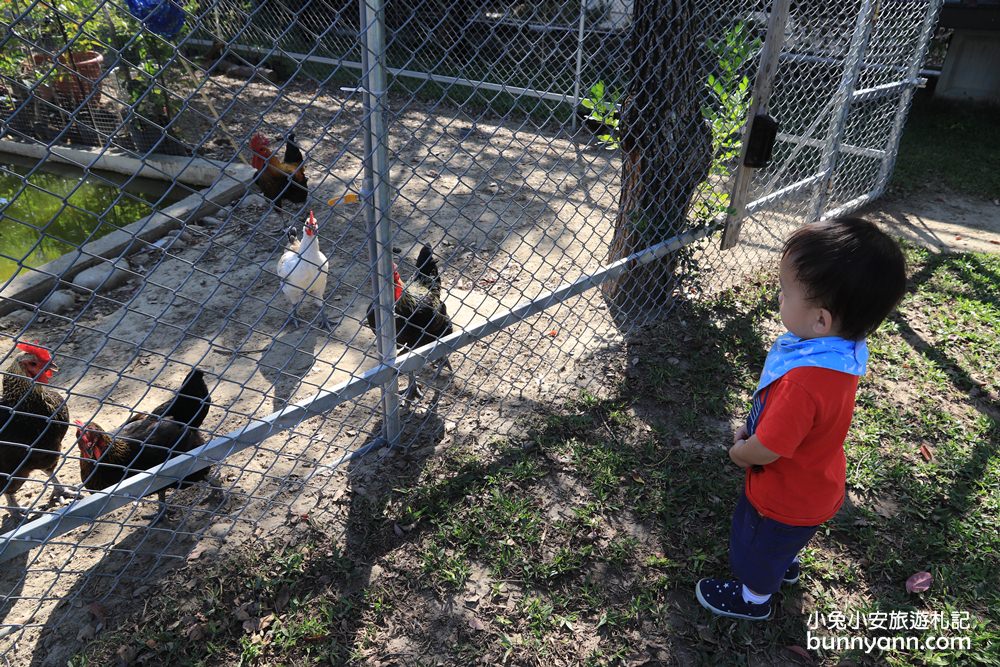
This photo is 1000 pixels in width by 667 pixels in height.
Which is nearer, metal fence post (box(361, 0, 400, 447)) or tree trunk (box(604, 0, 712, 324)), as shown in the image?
metal fence post (box(361, 0, 400, 447))

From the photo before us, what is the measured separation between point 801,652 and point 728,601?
0.27 meters

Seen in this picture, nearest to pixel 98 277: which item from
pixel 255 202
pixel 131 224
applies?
pixel 131 224

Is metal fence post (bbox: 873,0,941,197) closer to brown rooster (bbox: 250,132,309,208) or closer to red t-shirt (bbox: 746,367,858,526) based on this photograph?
red t-shirt (bbox: 746,367,858,526)

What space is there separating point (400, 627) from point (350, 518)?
0.53 meters

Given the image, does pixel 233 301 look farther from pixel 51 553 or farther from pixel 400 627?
pixel 400 627

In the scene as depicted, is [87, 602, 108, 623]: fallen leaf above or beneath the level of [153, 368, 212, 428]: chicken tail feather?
beneath

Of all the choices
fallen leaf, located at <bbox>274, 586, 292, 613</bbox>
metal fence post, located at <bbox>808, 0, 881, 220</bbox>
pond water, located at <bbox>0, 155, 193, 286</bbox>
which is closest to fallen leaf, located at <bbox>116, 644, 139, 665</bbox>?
fallen leaf, located at <bbox>274, 586, 292, 613</bbox>

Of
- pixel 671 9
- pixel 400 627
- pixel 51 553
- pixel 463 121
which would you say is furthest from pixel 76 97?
pixel 400 627

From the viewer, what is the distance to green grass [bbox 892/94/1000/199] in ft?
21.8

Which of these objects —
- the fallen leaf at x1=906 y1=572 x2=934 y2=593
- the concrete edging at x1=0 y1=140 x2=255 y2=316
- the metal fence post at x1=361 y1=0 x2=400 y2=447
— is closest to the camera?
the metal fence post at x1=361 y1=0 x2=400 y2=447

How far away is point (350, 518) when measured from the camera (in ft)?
8.30

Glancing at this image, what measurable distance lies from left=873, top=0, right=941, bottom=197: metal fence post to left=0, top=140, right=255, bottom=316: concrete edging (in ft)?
18.3

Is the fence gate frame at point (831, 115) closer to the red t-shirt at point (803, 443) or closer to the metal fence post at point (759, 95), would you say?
the metal fence post at point (759, 95)

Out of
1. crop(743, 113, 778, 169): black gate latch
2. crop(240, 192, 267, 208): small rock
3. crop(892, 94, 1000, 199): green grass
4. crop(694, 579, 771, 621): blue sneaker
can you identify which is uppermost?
crop(743, 113, 778, 169): black gate latch
